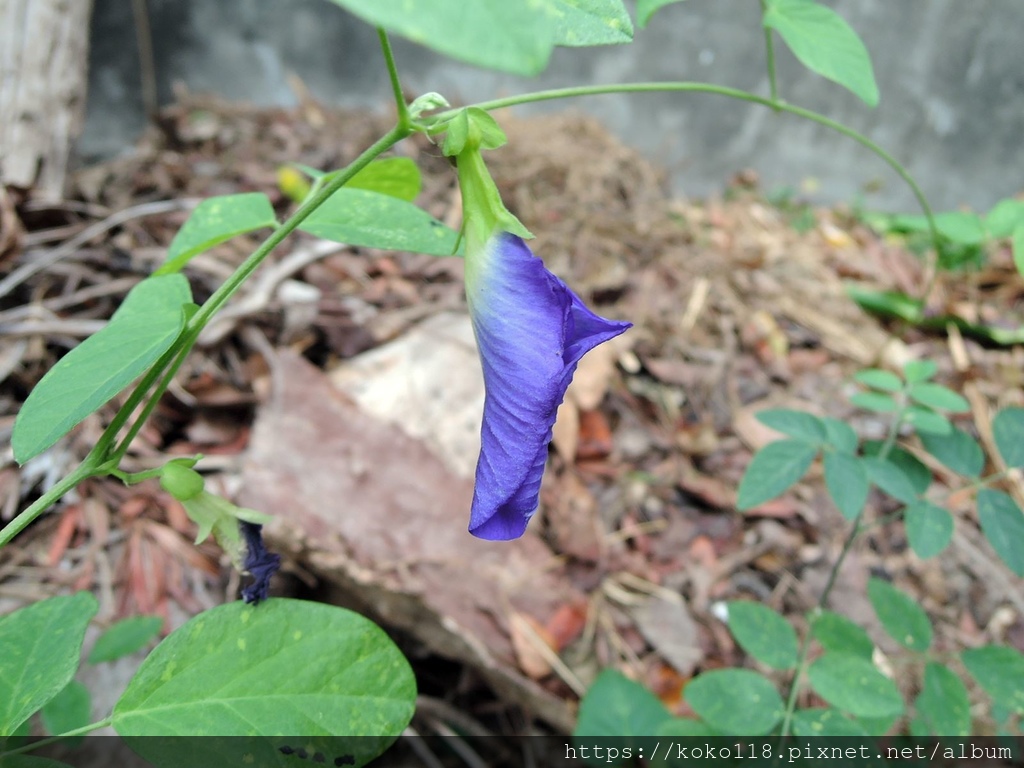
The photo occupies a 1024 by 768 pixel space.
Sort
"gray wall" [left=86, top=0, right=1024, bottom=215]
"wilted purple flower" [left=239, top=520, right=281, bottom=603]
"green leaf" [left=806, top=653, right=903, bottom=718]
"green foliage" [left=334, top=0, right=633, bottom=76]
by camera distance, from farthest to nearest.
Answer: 1. "gray wall" [left=86, top=0, right=1024, bottom=215]
2. "green leaf" [left=806, top=653, right=903, bottom=718]
3. "wilted purple flower" [left=239, top=520, right=281, bottom=603]
4. "green foliage" [left=334, top=0, right=633, bottom=76]

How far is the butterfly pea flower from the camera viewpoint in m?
0.47

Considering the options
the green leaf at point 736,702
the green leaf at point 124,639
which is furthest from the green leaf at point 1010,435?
the green leaf at point 124,639

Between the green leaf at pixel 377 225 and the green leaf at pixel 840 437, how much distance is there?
575 mm

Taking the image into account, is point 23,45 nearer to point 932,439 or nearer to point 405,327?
point 405,327

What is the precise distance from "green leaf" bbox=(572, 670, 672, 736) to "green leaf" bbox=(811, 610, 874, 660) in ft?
0.75

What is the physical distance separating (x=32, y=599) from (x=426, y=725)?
1.95 feet

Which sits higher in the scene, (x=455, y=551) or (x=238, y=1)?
(x=238, y=1)

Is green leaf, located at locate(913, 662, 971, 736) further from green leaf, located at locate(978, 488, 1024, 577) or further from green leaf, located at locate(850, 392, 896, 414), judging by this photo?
green leaf, located at locate(850, 392, 896, 414)

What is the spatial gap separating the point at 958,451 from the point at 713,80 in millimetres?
2339

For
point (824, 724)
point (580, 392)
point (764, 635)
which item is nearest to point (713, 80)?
point (580, 392)

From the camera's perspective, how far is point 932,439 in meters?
1.01

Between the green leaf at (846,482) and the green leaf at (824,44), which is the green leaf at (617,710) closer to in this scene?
the green leaf at (846,482)

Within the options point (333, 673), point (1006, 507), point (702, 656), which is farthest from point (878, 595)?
point (333, 673)

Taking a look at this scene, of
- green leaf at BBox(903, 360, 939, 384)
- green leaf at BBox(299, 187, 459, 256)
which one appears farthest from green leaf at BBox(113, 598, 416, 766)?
green leaf at BBox(903, 360, 939, 384)
